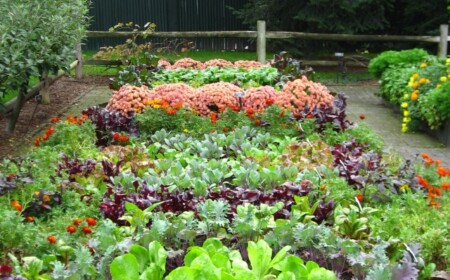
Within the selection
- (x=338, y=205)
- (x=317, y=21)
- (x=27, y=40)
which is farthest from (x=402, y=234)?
(x=317, y=21)

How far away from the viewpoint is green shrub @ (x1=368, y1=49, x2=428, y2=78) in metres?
12.0

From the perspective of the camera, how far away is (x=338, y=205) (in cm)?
450

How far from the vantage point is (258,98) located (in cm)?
794

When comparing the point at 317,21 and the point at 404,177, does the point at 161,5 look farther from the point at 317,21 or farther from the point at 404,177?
the point at 404,177

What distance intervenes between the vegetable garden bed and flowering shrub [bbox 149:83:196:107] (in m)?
0.39

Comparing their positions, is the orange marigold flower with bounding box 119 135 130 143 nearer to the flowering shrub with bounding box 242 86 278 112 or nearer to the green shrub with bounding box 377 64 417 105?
the flowering shrub with bounding box 242 86 278 112

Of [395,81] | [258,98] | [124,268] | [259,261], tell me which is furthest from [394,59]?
[124,268]

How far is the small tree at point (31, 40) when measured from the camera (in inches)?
299

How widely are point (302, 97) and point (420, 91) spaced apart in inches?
104

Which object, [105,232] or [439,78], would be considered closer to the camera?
[105,232]

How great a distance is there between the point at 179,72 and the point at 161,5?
11954 millimetres

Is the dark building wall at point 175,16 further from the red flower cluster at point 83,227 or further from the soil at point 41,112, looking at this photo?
the red flower cluster at point 83,227

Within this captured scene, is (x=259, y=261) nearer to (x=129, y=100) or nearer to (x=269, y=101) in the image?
(x=269, y=101)

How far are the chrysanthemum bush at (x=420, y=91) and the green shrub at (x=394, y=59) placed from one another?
0.94 feet
